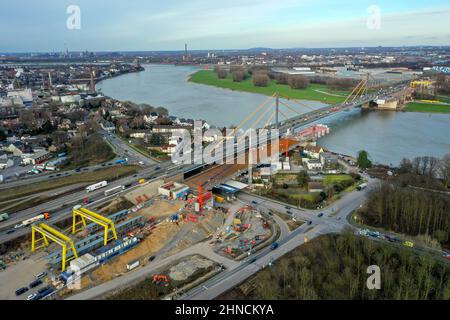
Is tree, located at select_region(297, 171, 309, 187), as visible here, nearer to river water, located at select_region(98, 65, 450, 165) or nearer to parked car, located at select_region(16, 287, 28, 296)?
river water, located at select_region(98, 65, 450, 165)

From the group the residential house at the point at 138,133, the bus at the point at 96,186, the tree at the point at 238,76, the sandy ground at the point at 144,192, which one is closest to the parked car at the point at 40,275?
the sandy ground at the point at 144,192

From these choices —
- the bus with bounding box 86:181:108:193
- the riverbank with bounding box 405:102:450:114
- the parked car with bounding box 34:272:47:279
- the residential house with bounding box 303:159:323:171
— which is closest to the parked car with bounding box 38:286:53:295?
the parked car with bounding box 34:272:47:279

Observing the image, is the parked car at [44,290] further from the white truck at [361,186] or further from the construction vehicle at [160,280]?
the white truck at [361,186]

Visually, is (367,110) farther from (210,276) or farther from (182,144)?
(210,276)

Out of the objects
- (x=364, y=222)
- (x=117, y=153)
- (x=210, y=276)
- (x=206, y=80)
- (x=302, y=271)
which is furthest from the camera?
(x=206, y=80)

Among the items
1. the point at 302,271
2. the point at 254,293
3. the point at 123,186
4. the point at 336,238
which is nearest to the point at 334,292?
the point at 302,271
